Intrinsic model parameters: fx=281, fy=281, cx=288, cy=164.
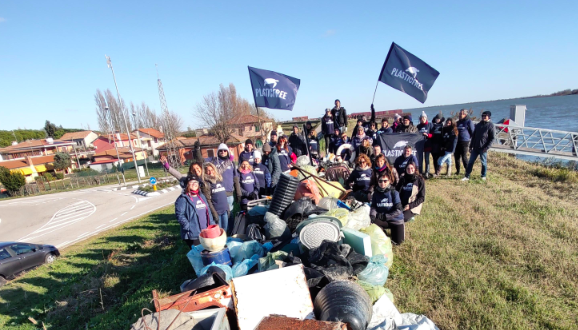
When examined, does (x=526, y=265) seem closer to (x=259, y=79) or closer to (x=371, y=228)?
(x=371, y=228)

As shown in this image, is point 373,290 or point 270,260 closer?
point 373,290

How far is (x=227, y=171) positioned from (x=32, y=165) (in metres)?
53.3

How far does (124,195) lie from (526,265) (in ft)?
77.3

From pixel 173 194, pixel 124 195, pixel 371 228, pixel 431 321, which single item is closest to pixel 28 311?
pixel 371 228

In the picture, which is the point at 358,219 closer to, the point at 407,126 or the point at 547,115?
the point at 407,126

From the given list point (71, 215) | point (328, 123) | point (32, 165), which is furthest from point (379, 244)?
point (32, 165)

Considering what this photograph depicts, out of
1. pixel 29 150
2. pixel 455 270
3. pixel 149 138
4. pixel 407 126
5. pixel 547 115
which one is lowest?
pixel 547 115

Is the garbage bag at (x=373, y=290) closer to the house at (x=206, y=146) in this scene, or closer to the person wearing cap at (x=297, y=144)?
the person wearing cap at (x=297, y=144)

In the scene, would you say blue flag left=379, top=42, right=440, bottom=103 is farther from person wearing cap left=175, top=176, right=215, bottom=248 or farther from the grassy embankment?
A: person wearing cap left=175, top=176, right=215, bottom=248

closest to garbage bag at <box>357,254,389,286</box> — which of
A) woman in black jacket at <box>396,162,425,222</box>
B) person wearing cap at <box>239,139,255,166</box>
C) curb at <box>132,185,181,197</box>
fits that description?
woman in black jacket at <box>396,162,425,222</box>

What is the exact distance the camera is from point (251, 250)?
382 cm

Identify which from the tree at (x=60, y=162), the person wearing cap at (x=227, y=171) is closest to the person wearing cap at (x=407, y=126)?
the person wearing cap at (x=227, y=171)

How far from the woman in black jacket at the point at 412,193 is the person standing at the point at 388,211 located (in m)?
0.38

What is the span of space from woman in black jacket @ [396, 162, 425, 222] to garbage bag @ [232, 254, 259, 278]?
2621 mm
